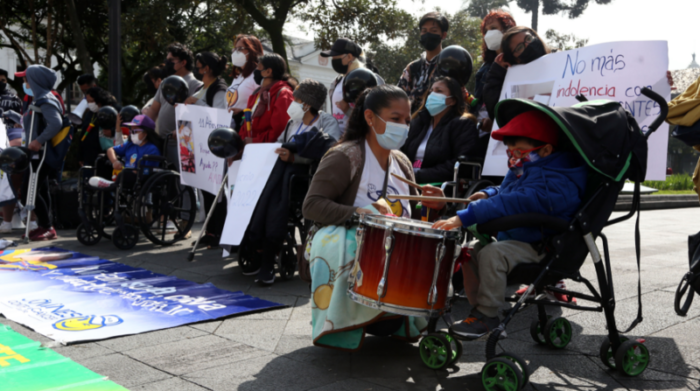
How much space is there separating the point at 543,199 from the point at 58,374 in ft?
8.38

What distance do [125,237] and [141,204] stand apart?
0.54 meters

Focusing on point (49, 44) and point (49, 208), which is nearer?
point (49, 208)

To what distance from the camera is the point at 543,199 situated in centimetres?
306

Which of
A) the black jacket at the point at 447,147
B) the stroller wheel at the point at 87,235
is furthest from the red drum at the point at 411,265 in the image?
the stroller wheel at the point at 87,235

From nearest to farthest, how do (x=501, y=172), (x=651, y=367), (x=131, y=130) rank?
(x=651, y=367), (x=501, y=172), (x=131, y=130)

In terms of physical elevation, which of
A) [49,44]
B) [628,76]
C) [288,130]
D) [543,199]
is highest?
[49,44]

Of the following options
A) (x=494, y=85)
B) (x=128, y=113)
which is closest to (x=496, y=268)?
(x=494, y=85)

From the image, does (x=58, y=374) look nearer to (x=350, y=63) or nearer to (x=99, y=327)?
(x=99, y=327)

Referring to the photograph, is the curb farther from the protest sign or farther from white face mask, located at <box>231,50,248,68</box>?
the protest sign

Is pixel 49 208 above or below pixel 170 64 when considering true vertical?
below

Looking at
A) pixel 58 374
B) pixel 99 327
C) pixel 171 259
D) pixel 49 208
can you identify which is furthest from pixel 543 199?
pixel 49 208

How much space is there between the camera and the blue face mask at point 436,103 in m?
5.26

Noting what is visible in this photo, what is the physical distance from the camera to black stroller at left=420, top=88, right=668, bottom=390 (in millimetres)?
3020

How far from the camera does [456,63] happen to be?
5535mm
